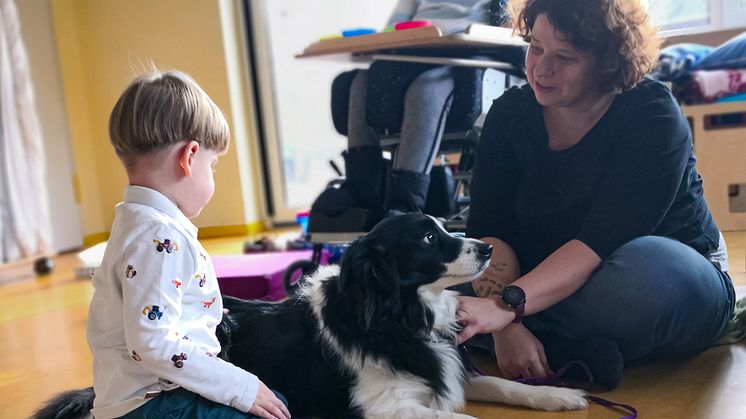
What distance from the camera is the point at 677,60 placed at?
292 cm

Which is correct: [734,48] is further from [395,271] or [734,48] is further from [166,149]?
[166,149]

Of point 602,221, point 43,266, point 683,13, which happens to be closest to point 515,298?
point 602,221

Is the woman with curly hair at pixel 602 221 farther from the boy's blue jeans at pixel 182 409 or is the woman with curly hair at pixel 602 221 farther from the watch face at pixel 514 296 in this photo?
the boy's blue jeans at pixel 182 409

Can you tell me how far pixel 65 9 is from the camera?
2.92 metres

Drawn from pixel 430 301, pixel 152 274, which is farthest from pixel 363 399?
pixel 152 274

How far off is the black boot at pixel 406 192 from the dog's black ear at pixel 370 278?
31.4 inches

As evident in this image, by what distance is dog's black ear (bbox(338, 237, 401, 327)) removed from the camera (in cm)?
132

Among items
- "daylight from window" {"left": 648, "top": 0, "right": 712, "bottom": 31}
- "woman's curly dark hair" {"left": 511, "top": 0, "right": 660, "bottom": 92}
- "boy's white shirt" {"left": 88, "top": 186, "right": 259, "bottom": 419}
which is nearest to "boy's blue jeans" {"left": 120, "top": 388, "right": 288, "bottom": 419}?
"boy's white shirt" {"left": 88, "top": 186, "right": 259, "bottom": 419}

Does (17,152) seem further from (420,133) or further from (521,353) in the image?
(521,353)

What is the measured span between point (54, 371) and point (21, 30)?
251cm

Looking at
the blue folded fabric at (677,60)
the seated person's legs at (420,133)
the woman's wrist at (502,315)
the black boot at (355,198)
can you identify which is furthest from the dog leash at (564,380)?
the blue folded fabric at (677,60)

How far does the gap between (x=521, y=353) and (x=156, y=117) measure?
2.79ft

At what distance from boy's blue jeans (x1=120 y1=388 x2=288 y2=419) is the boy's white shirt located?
0.01 meters

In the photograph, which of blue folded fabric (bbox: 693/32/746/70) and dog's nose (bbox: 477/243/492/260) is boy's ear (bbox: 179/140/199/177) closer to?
dog's nose (bbox: 477/243/492/260)
